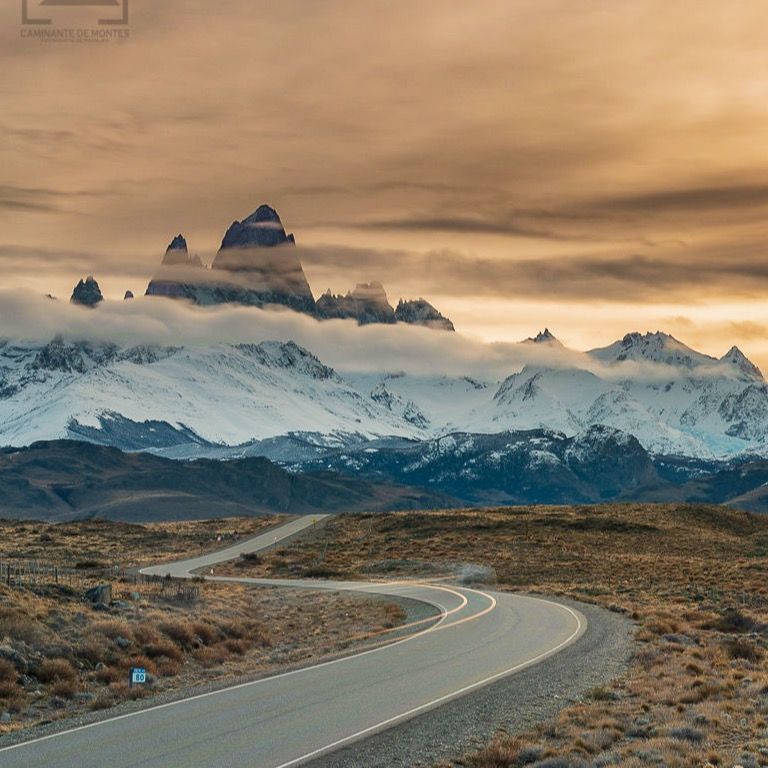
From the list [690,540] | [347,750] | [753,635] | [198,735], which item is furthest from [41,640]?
[690,540]

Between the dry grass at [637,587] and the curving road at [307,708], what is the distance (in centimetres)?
316

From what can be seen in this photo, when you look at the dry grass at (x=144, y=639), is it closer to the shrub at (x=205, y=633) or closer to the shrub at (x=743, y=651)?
the shrub at (x=205, y=633)

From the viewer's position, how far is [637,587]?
6969cm

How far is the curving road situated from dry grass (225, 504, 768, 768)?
3.16 meters

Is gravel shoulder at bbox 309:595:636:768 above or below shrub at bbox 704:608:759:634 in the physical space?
above

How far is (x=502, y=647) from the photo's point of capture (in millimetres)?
37469

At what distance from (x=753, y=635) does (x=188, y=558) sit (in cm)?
6864

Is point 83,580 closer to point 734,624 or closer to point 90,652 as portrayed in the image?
point 90,652

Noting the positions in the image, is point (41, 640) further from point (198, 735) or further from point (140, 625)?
point (198, 735)

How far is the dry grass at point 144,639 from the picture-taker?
98.8 ft

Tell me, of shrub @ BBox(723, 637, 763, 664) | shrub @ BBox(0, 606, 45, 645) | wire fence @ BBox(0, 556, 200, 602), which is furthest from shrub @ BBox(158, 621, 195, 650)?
shrub @ BBox(723, 637, 763, 664)

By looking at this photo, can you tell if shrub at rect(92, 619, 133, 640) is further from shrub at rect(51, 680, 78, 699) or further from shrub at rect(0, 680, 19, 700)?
shrub at rect(0, 680, 19, 700)

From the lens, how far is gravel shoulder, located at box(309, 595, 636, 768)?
69.8ft

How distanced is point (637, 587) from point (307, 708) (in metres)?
47.2
